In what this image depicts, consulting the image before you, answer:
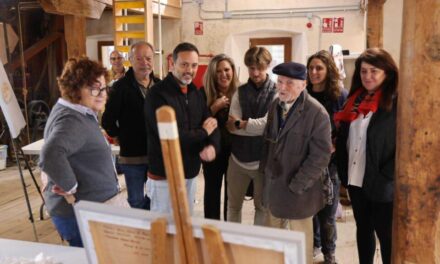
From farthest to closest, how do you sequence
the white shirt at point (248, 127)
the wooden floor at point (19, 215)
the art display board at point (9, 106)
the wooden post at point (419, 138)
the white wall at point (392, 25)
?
the white wall at point (392, 25) < the wooden floor at point (19, 215) < the art display board at point (9, 106) < the white shirt at point (248, 127) < the wooden post at point (419, 138)

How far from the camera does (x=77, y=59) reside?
1.92 m

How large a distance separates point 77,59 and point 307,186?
4.38 ft

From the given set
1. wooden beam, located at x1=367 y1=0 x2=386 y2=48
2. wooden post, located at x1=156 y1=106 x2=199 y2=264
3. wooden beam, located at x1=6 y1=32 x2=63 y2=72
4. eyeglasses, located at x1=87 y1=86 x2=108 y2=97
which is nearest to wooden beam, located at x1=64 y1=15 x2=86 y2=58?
eyeglasses, located at x1=87 y1=86 x2=108 y2=97

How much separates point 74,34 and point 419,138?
3.42 metres

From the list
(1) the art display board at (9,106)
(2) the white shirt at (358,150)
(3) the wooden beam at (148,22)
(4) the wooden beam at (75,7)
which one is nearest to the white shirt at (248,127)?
(2) the white shirt at (358,150)

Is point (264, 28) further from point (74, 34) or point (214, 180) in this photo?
point (214, 180)

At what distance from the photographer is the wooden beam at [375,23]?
14.3ft

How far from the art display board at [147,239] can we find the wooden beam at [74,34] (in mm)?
3152

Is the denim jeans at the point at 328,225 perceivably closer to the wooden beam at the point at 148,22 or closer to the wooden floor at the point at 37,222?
the wooden floor at the point at 37,222

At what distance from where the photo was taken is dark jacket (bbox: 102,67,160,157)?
2.68 m

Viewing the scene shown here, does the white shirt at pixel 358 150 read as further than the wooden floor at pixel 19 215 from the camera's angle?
No

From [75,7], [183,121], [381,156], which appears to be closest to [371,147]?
[381,156]

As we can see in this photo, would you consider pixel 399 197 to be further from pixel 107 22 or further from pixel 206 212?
pixel 107 22

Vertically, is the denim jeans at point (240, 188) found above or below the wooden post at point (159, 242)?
below
